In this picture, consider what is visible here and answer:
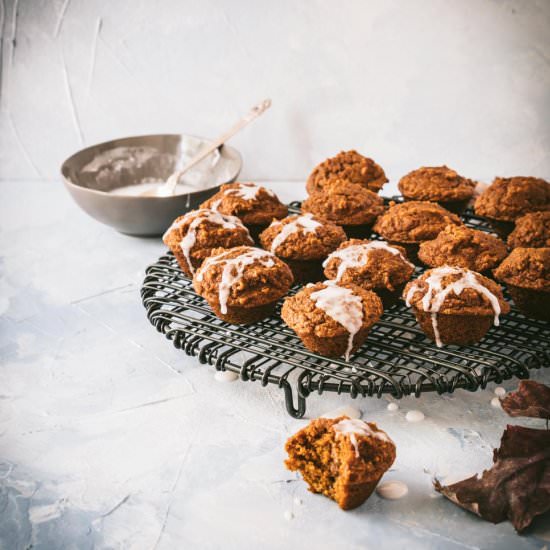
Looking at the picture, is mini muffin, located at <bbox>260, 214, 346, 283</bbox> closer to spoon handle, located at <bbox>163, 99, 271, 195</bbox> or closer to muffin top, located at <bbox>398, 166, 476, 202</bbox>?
muffin top, located at <bbox>398, 166, 476, 202</bbox>

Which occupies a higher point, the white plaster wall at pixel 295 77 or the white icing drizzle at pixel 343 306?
the white plaster wall at pixel 295 77

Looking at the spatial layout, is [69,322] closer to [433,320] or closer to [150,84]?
[433,320]

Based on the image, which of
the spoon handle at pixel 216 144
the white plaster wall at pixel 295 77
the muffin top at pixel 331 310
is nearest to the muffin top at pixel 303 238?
the muffin top at pixel 331 310

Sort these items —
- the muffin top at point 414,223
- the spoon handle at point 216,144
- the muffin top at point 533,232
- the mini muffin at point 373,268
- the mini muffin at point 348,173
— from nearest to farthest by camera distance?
1. the mini muffin at point 373,268
2. the muffin top at point 533,232
3. the muffin top at point 414,223
4. the mini muffin at point 348,173
5. the spoon handle at point 216,144

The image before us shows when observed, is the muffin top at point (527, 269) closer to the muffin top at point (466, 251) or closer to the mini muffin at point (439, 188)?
the muffin top at point (466, 251)

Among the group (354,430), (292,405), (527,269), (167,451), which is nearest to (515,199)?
(527,269)

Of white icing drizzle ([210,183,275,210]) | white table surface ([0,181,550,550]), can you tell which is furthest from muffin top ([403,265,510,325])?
white icing drizzle ([210,183,275,210])

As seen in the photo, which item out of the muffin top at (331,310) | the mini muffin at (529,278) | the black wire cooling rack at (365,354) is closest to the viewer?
the black wire cooling rack at (365,354)
